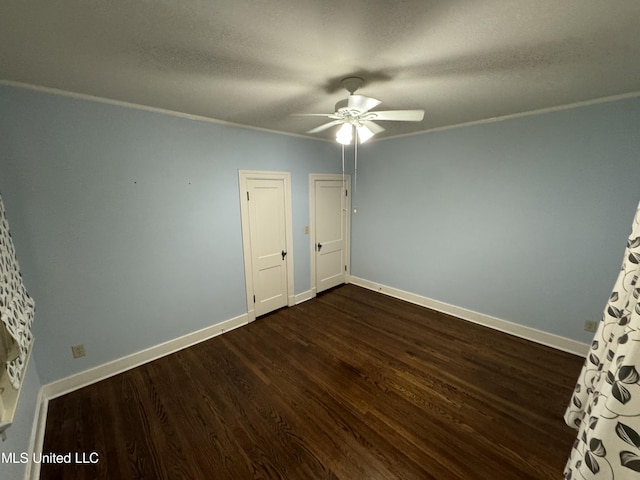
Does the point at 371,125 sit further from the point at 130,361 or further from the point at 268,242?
the point at 130,361

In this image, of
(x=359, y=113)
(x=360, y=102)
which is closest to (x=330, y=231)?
(x=359, y=113)

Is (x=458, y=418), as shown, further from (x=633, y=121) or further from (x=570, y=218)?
(x=633, y=121)

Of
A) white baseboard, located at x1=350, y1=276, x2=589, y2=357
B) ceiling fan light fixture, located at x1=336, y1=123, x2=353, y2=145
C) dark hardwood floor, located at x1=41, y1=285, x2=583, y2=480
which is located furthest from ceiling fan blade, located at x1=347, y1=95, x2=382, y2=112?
white baseboard, located at x1=350, y1=276, x2=589, y2=357

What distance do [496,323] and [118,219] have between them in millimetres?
4355

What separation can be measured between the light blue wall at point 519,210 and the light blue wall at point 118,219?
91.5 inches

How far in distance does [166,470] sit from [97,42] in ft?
8.42

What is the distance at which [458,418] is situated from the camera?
189 centimetres

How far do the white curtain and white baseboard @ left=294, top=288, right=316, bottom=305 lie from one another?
2.77 metres

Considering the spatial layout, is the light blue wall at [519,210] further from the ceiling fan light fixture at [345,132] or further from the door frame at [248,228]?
the ceiling fan light fixture at [345,132]

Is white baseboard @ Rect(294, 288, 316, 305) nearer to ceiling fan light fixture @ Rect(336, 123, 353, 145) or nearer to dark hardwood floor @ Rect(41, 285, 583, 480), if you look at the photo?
dark hardwood floor @ Rect(41, 285, 583, 480)

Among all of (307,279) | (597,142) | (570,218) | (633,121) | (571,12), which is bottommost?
(307,279)

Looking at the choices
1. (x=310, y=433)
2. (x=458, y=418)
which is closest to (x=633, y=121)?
(x=458, y=418)

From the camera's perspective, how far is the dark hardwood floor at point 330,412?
5.17ft

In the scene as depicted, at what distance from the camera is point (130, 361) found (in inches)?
96.5
